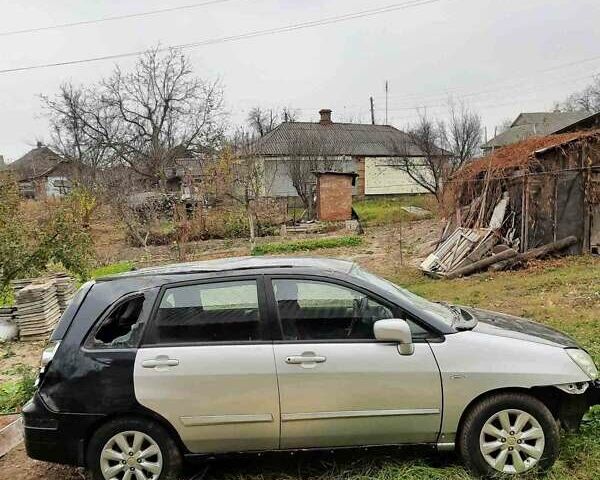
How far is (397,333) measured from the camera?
3.21m

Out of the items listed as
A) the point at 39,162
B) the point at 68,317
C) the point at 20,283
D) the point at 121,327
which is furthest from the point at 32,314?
the point at 39,162

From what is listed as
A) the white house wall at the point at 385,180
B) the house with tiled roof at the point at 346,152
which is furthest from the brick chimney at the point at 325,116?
the white house wall at the point at 385,180

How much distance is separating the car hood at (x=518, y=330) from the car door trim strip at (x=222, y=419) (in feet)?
5.14

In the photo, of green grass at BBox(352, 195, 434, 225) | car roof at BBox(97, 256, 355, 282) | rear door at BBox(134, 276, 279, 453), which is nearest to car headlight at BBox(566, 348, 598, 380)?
car roof at BBox(97, 256, 355, 282)

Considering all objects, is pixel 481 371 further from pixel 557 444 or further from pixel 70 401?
pixel 70 401

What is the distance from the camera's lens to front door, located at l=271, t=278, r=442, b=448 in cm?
322

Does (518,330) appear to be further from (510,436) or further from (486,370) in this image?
(510,436)

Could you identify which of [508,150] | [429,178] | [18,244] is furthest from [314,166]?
[18,244]

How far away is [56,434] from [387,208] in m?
28.0

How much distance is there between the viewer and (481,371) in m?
3.22

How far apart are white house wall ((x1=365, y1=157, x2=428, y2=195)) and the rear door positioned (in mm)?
34667

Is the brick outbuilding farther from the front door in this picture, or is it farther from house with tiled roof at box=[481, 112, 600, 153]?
the front door

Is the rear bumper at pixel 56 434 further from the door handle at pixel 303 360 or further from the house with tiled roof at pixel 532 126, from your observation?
the house with tiled roof at pixel 532 126

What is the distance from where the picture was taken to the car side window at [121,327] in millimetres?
3352
